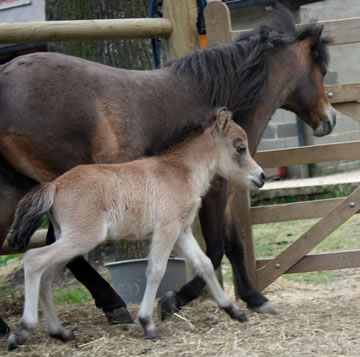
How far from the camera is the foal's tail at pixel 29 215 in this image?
3857 mm

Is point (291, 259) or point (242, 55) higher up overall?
point (242, 55)

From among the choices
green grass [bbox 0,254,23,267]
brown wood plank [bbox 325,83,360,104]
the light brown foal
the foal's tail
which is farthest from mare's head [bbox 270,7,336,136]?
green grass [bbox 0,254,23,267]

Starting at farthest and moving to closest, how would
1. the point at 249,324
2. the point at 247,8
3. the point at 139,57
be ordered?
the point at 247,8 → the point at 139,57 → the point at 249,324

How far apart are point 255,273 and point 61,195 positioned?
214cm

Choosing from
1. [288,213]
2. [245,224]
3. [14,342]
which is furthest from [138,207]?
[288,213]

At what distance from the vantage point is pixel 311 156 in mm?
5469

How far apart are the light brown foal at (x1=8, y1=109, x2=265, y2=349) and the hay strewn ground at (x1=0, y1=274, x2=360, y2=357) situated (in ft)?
0.50

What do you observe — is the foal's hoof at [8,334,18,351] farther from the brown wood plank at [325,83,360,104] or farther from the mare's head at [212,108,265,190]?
the brown wood plank at [325,83,360,104]

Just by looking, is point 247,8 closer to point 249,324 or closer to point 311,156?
point 311,156

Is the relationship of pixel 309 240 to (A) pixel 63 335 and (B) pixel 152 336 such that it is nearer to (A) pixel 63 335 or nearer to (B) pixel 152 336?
(B) pixel 152 336

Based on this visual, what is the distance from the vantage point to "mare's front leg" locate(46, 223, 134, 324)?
4.64 metres

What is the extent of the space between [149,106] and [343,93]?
1760mm

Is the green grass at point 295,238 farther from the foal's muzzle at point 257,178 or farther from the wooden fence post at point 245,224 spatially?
the foal's muzzle at point 257,178

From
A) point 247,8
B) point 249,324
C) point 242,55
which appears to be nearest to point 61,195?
point 249,324
